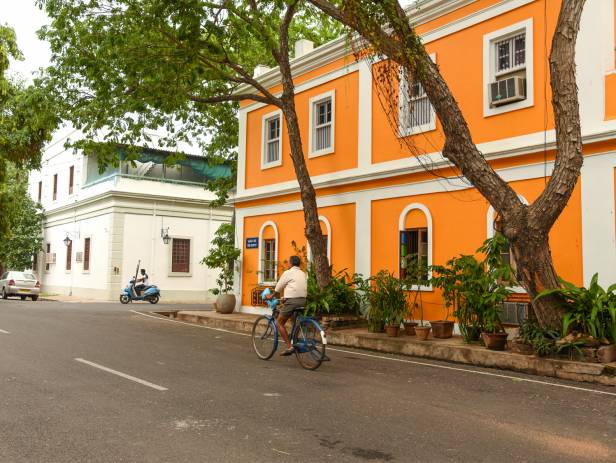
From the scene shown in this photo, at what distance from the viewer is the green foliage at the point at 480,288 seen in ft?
35.7

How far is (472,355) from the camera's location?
34.4 ft

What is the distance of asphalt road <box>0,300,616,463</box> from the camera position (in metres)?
4.99

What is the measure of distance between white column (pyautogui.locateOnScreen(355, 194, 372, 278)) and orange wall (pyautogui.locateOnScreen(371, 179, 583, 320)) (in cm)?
14

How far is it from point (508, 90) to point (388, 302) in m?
5.05

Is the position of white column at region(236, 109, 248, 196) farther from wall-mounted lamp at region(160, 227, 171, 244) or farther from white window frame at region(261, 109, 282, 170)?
wall-mounted lamp at region(160, 227, 171, 244)

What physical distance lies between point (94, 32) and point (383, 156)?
24.6 feet

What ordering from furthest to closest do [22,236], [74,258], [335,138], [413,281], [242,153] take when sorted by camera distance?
1. [22,236]
2. [74,258]
3. [242,153]
4. [335,138]
5. [413,281]

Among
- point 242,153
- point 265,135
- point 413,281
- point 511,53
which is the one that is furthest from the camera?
point 242,153

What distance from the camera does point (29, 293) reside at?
2850cm

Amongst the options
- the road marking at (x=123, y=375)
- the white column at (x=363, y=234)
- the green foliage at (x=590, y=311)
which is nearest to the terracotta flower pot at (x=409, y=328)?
the white column at (x=363, y=234)

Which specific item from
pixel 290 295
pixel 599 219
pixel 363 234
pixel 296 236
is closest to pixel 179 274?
pixel 296 236

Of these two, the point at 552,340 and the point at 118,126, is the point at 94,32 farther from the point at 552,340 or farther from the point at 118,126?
the point at 552,340

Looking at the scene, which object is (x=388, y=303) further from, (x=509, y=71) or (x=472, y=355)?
(x=509, y=71)

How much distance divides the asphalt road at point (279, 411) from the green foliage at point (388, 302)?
7.38 ft
